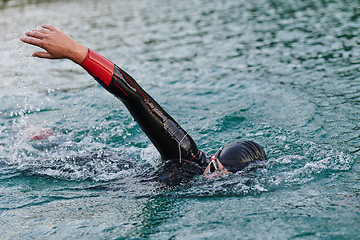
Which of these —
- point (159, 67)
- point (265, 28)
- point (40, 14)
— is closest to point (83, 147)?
point (159, 67)

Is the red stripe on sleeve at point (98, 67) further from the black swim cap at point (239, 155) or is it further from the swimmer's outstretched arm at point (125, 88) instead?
the black swim cap at point (239, 155)

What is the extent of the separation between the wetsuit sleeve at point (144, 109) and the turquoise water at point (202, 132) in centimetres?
45

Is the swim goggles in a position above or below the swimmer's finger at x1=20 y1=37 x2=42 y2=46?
below

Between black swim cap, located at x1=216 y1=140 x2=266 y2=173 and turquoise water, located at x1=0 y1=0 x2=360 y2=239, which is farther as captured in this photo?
black swim cap, located at x1=216 y1=140 x2=266 y2=173

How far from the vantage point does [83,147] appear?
6164mm

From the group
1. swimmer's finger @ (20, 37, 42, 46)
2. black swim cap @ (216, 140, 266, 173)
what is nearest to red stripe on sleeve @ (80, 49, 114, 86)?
swimmer's finger @ (20, 37, 42, 46)

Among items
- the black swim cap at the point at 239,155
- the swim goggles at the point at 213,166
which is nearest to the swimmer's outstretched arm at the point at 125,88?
the swim goggles at the point at 213,166

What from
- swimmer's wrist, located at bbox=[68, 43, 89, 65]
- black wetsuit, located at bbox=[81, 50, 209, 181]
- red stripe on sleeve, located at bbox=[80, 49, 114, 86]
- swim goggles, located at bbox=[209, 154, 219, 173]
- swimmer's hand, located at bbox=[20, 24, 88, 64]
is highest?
swimmer's hand, located at bbox=[20, 24, 88, 64]

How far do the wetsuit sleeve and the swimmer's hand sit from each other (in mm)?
160

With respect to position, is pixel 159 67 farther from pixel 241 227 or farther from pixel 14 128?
pixel 241 227

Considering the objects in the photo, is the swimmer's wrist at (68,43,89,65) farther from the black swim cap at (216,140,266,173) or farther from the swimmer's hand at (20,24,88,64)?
the black swim cap at (216,140,266,173)

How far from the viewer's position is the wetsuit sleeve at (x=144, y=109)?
377 cm

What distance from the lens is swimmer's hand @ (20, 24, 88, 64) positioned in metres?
3.44

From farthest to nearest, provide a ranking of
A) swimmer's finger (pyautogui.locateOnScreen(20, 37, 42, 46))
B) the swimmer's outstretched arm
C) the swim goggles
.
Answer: the swim goggles
the swimmer's outstretched arm
swimmer's finger (pyautogui.locateOnScreen(20, 37, 42, 46))
